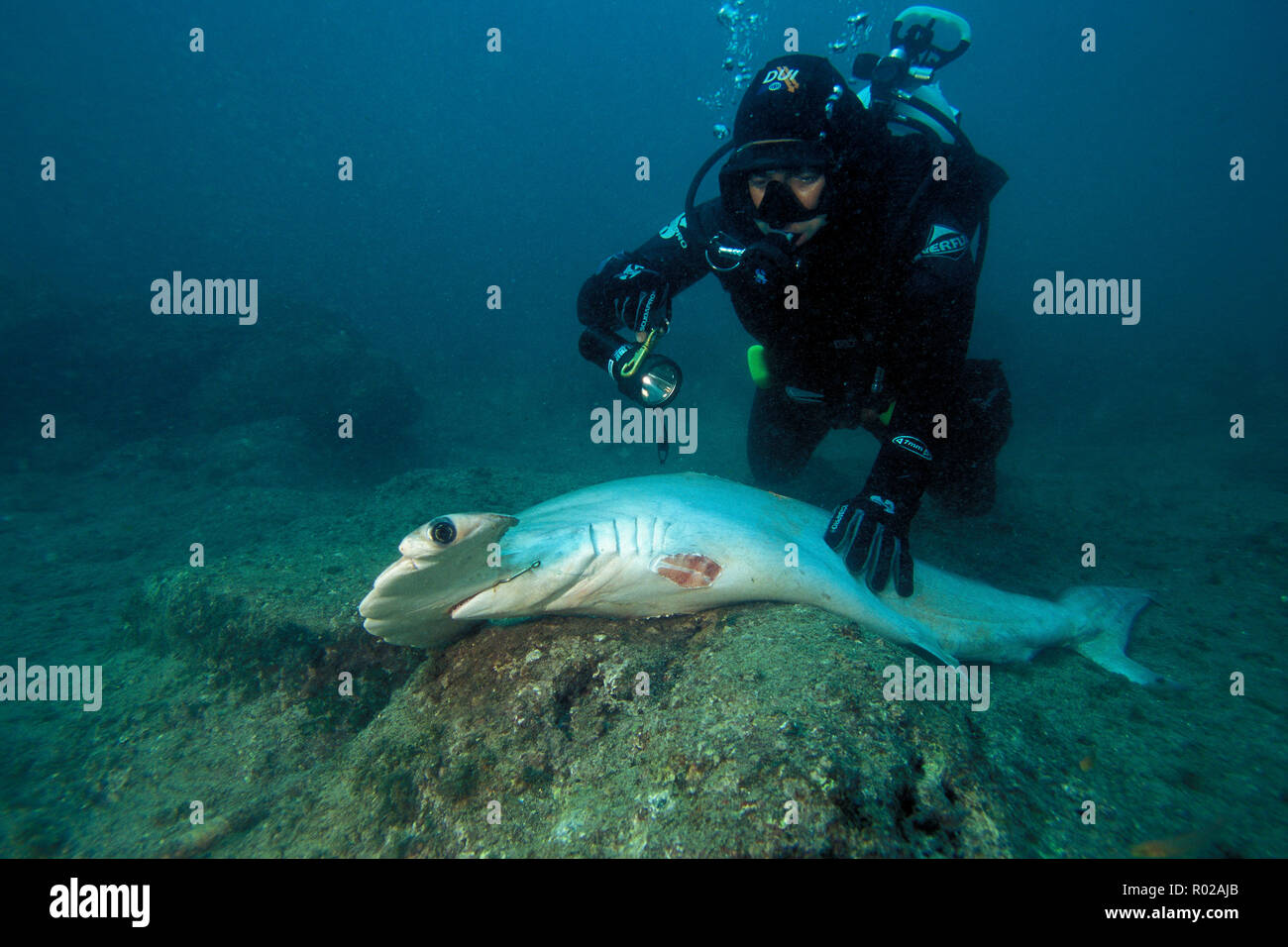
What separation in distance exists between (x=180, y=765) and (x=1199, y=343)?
29370 millimetres

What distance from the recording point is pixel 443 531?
5.42 ft

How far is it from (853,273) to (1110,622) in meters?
2.80

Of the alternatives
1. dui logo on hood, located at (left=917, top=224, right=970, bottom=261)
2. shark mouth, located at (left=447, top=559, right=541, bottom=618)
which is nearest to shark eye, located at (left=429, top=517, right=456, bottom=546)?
shark mouth, located at (left=447, top=559, right=541, bottom=618)

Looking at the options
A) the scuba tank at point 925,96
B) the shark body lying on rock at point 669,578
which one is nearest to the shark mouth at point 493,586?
the shark body lying on rock at point 669,578

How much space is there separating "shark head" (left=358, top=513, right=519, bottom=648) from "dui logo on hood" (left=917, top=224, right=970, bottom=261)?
3.16 metres

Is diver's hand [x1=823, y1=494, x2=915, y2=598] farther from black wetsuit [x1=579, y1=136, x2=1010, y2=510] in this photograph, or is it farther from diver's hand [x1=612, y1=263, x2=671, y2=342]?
diver's hand [x1=612, y1=263, x2=671, y2=342]

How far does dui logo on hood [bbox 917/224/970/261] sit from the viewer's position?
3277 mm

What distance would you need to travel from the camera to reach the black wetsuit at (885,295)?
3326 mm

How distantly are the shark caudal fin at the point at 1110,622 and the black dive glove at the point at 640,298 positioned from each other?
11.0 ft

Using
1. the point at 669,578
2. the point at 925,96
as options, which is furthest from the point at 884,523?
the point at 925,96

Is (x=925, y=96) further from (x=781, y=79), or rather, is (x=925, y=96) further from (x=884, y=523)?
(x=884, y=523)

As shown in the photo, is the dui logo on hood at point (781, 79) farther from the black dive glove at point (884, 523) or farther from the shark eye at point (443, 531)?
the shark eye at point (443, 531)
